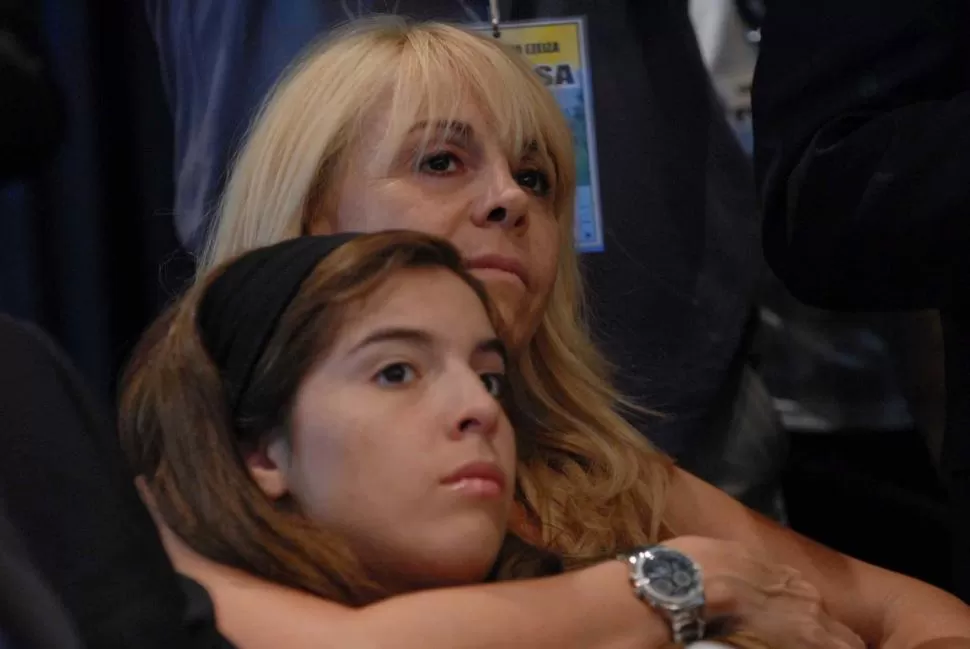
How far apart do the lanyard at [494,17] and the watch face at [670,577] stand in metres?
0.38

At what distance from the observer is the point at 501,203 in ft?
2.03

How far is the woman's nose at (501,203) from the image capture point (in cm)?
62

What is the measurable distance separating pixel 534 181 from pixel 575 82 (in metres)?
0.14

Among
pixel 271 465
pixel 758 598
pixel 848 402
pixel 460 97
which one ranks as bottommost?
pixel 848 402

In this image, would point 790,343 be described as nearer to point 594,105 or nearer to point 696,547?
point 594,105

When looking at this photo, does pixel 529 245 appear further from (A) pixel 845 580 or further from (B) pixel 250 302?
(A) pixel 845 580

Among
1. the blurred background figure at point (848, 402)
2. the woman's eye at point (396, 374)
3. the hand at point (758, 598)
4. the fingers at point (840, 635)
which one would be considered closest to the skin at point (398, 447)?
the woman's eye at point (396, 374)

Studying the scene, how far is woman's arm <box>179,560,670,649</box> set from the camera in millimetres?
445

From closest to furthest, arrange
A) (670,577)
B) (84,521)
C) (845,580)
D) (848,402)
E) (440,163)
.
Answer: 1. (84,521)
2. (670,577)
3. (440,163)
4. (845,580)
5. (848,402)

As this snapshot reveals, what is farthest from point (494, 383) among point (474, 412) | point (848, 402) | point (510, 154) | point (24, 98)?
point (848, 402)

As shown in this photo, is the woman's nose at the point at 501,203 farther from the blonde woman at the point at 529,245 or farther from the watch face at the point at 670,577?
the watch face at the point at 670,577

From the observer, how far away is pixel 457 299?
1.71 feet

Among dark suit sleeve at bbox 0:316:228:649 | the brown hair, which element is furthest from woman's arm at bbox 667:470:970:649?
dark suit sleeve at bbox 0:316:228:649

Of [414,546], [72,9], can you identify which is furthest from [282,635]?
[72,9]
